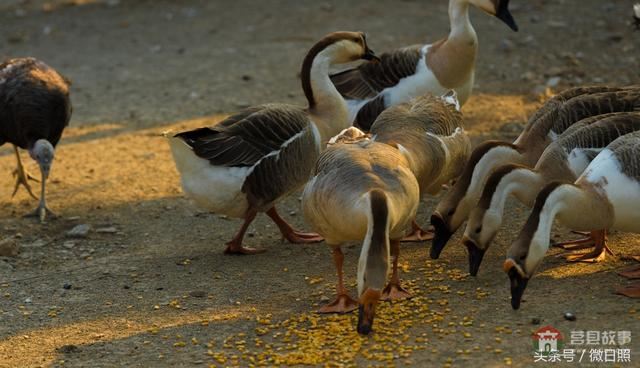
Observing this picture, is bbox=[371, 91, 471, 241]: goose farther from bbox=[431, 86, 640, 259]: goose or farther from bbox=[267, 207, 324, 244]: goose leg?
bbox=[267, 207, 324, 244]: goose leg

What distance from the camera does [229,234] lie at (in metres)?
7.81

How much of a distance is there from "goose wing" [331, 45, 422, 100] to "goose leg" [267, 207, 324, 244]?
1.63 m

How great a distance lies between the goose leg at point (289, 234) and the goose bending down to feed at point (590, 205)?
7.20 feet

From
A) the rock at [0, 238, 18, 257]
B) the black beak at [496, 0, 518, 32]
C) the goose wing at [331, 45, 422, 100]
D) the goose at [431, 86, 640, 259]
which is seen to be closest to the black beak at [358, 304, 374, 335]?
the goose at [431, 86, 640, 259]

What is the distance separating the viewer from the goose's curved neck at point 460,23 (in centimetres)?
873

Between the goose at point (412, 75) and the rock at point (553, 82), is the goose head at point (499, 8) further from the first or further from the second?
the rock at point (553, 82)

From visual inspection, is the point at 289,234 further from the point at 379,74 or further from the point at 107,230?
the point at 379,74

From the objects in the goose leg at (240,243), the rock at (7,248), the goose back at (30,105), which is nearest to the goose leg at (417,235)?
the goose leg at (240,243)

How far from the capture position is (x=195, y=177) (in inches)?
277

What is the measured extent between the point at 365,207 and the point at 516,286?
1.00 meters

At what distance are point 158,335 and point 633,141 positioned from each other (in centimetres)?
322

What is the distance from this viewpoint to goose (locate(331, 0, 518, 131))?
8.56 m

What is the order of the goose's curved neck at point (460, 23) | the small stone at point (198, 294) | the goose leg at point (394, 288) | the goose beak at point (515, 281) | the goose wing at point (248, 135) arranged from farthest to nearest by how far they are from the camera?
the goose's curved neck at point (460, 23) → the goose wing at point (248, 135) → the small stone at point (198, 294) → the goose leg at point (394, 288) → the goose beak at point (515, 281)

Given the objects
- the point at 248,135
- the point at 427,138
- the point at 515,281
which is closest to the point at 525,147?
the point at 427,138
